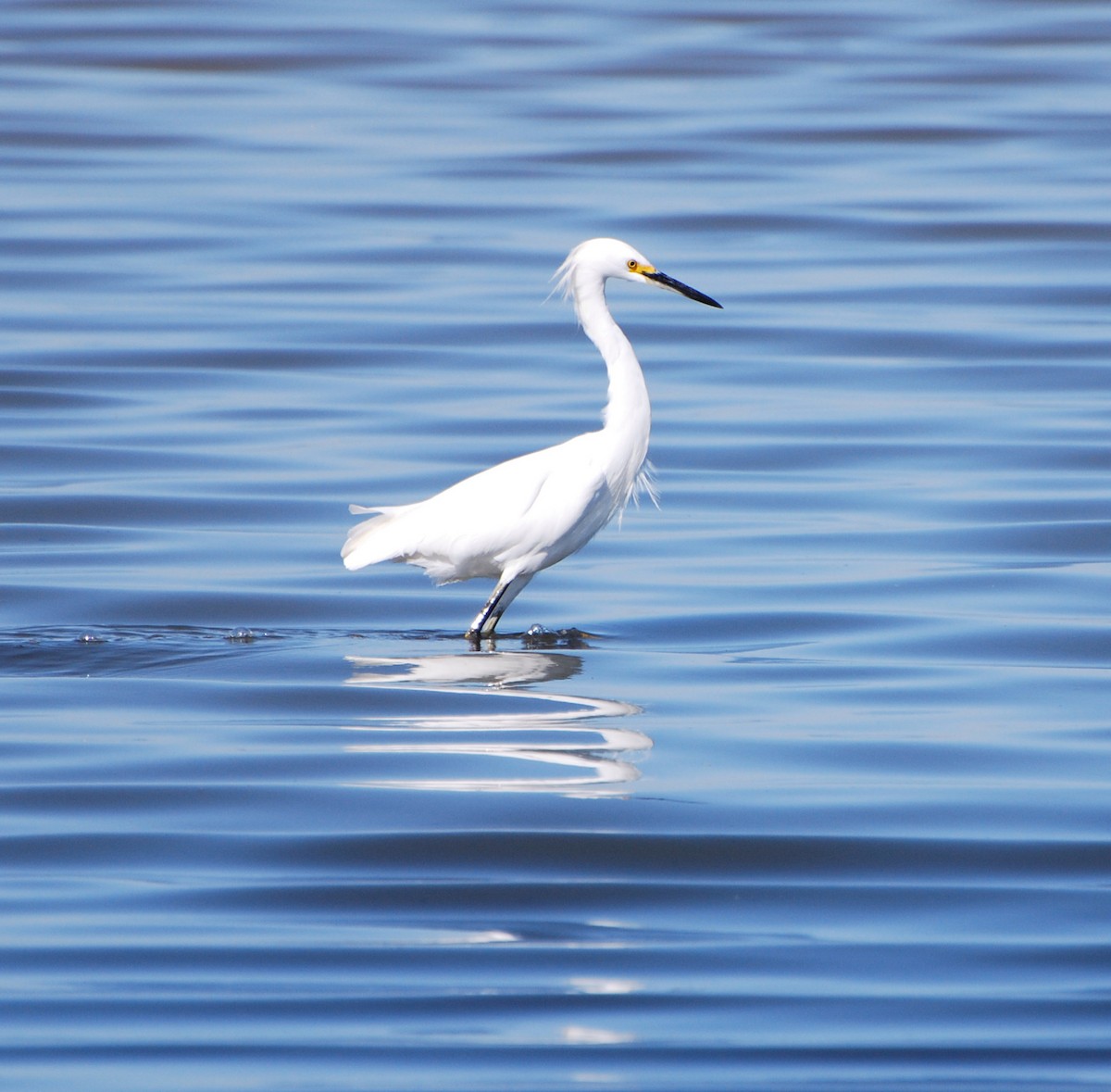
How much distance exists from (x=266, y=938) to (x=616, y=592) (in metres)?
5.06

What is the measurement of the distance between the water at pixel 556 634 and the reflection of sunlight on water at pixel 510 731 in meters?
0.03

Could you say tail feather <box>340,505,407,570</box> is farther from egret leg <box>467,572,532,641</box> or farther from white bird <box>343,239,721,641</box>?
egret leg <box>467,572,532,641</box>

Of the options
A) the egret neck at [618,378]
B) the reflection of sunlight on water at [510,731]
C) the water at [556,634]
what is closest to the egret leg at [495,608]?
the water at [556,634]

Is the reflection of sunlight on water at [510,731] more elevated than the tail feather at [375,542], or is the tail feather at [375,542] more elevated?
the tail feather at [375,542]

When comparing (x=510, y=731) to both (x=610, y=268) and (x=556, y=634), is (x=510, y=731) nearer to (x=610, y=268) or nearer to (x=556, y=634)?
(x=556, y=634)

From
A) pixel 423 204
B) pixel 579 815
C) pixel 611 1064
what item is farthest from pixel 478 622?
pixel 423 204

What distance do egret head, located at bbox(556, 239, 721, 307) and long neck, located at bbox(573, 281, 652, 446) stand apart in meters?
0.05

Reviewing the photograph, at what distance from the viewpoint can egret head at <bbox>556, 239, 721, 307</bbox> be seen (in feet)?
30.8

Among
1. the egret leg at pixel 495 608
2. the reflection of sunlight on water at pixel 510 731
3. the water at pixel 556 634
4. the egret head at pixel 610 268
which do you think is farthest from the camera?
the egret head at pixel 610 268

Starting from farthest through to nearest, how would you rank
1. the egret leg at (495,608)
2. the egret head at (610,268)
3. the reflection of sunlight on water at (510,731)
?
the egret head at (610,268) < the egret leg at (495,608) < the reflection of sunlight on water at (510,731)

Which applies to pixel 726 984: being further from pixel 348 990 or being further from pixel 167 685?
pixel 167 685

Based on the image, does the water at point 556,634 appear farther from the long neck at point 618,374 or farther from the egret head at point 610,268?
the egret head at point 610,268

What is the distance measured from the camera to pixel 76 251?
20141mm

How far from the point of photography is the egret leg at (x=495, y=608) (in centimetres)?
904
